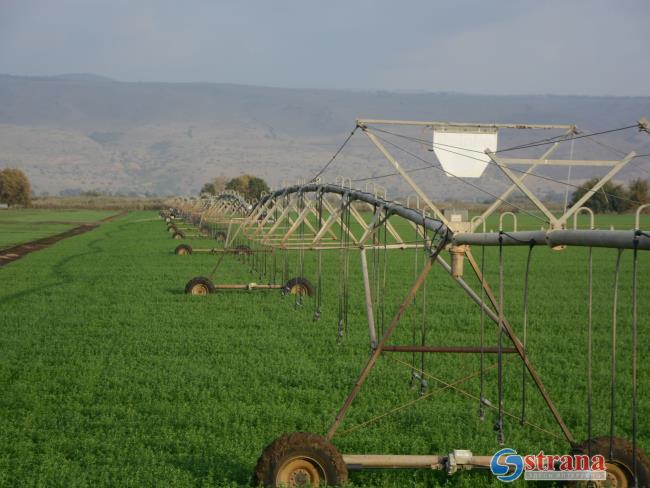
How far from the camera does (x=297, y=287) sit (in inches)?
910

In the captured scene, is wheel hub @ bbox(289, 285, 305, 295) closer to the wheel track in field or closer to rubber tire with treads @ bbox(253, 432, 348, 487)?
rubber tire with treads @ bbox(253, 432, 348, 487)

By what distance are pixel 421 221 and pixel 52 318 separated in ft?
38.7

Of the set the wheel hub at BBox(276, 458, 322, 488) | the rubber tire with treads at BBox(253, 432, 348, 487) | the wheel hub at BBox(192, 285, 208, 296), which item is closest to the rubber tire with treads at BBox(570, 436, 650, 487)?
the rubber tire with treads at BBox(253, 432, 348, 487)

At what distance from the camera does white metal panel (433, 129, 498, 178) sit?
974cm

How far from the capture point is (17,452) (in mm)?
9172

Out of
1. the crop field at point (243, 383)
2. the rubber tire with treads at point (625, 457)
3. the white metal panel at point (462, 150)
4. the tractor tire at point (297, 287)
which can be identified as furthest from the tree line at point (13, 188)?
the rubber tire with treads at point (625, 457)

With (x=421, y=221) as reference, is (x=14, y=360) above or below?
below

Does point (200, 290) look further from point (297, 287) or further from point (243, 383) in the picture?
point (243, 383)

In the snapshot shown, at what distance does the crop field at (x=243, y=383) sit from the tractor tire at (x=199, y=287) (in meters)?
0.76

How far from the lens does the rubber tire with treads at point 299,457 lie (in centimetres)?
771

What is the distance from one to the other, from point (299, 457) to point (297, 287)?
15363mm

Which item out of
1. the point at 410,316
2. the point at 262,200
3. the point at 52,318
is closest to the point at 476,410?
the point at 410,316

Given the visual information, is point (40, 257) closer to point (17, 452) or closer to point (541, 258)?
point (541, 258)

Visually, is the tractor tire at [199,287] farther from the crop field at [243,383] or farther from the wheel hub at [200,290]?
the crop field at [243,383]
